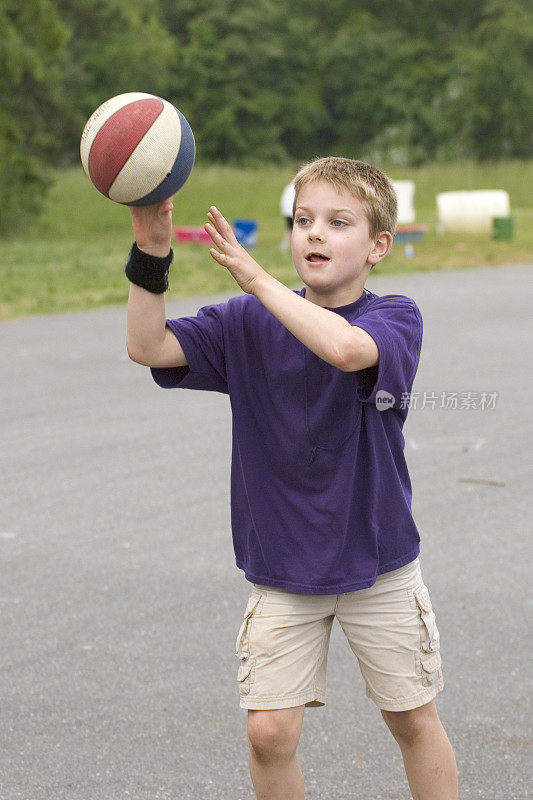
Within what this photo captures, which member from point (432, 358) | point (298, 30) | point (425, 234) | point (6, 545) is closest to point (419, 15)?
point (298, 30)

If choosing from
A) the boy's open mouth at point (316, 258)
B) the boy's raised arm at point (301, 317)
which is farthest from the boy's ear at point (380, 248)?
the boy's raised arm at point (301, 317)

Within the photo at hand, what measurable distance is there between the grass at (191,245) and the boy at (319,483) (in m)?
11.3

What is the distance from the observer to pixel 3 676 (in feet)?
13.6

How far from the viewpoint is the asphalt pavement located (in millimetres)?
3537

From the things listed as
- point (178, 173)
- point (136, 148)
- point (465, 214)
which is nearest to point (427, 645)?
point (178, 173)

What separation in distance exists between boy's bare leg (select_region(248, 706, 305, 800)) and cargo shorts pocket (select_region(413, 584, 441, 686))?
31cm

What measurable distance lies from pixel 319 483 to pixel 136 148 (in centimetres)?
97

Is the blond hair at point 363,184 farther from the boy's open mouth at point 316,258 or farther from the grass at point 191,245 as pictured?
the grass at point 191,245

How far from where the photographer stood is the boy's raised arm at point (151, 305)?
273cm

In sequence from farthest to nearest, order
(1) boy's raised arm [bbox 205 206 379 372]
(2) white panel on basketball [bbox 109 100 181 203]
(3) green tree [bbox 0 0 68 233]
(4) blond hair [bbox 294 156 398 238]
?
(3) green tree [bbox 0 0 68 233] → (2) white panel on basketball [bbox 109 100 181 203] → (4) blond hair [bbox 294 156 398 238] → (1) boy's raised arm [bbox 205 206 379 372]
